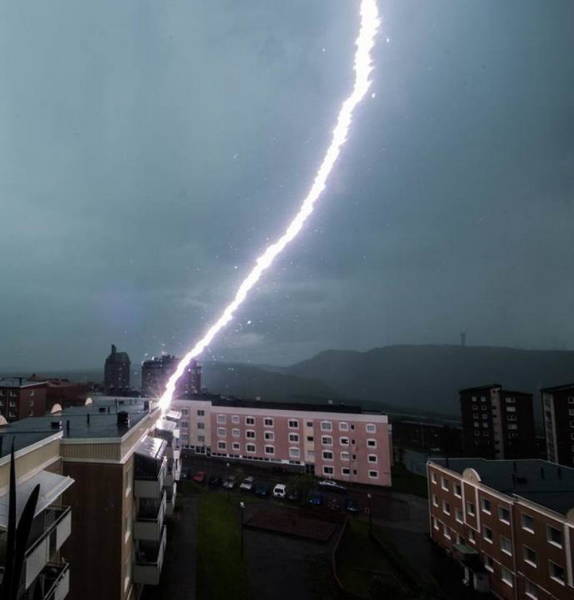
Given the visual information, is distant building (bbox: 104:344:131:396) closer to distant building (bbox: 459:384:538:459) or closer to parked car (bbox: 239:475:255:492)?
parked car (bbox: 239:475:255:492)

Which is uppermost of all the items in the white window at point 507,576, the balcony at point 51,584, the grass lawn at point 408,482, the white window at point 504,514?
the balcony at point 51,584

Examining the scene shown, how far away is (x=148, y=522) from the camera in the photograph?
1897 cm

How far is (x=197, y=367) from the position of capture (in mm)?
89688

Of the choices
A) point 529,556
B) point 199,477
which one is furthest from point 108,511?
point 199,477

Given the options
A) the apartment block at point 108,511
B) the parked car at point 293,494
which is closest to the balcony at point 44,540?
the apartment block at point 108,511

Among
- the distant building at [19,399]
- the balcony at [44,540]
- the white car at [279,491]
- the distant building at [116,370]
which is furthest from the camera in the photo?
the distant building at [116,370]

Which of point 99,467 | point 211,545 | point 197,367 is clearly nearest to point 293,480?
point 211,545

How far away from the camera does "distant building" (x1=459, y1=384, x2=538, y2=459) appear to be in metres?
59.1

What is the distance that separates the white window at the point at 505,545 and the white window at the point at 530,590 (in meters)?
1.49

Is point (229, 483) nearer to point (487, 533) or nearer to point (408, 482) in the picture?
point (408, 482)

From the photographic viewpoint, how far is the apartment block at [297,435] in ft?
149

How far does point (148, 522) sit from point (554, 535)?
19.6 meters

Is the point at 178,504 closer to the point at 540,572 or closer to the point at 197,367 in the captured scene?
the point at 540,572

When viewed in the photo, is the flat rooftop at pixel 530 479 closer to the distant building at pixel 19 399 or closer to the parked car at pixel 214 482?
the parked car at pixel 214 482
